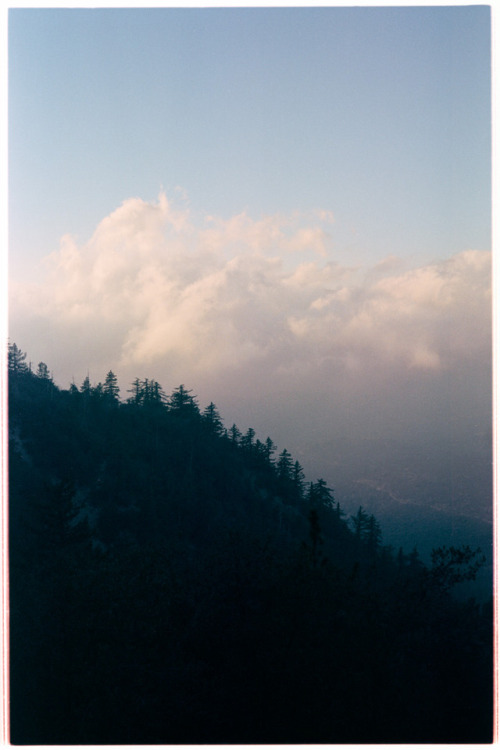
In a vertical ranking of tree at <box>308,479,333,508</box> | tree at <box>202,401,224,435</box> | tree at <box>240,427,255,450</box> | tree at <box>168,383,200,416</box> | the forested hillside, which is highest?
tree at <box>168,383,200,416</box>

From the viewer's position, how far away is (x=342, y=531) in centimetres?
3158

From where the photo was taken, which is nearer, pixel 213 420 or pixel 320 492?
pixel 320 492

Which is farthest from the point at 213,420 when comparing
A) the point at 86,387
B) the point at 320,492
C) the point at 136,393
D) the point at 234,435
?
the point at 320,492

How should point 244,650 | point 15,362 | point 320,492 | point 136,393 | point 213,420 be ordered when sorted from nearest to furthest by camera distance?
point 244,650
point 320,492
point 15,362
point 213,420
point 136,393

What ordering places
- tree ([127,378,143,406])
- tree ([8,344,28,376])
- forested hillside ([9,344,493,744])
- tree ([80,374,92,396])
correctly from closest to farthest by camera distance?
forested hillside ([9,344,493,744]), tree ([8,344,28,376]), tree ([80,374,92,396]), tree ([127,378,143,406])

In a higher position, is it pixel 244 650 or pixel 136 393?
pixel 136 393

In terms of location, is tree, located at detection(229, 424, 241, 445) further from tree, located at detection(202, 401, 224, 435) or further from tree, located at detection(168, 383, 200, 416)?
tree, located at detection(168, 383, 200, 416)

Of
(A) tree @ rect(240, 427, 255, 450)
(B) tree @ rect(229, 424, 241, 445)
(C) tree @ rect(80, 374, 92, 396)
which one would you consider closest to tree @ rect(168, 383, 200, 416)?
(B) tree @ rect(229, 424, 241, 445)

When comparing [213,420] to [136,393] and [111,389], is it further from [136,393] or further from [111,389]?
[111,389]

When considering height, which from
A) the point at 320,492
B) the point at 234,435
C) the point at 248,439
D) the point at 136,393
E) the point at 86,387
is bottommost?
the point at 320,492

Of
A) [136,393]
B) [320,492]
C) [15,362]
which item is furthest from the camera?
[136,393]

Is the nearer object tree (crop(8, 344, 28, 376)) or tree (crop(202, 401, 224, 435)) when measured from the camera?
tree (crop(8, 344, 28, 376))

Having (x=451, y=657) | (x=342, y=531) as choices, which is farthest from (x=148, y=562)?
(x=342, y=531)

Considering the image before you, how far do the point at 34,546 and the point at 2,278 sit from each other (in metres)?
14.6
